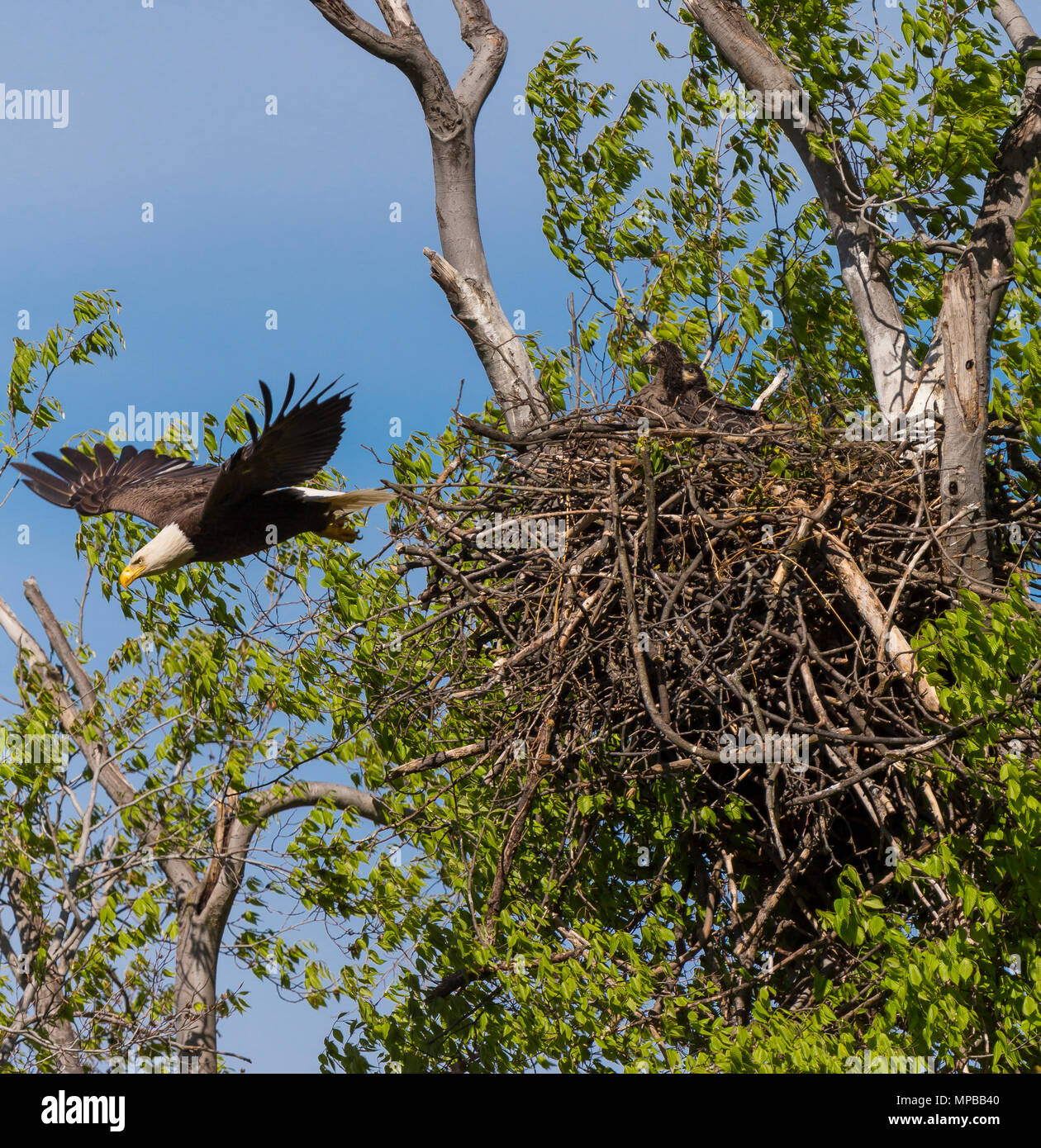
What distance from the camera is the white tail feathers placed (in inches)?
332

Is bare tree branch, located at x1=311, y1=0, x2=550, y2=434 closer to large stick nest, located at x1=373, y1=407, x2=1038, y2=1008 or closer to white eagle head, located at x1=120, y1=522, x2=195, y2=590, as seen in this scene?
large stick nest, located at x1=373, y1=407, x2=1038, y2=1008

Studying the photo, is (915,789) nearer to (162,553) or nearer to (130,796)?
(162,553)

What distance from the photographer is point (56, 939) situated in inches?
422

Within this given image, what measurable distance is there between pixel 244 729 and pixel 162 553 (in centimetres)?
309

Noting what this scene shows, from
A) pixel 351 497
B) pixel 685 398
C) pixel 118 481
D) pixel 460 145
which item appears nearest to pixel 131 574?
pixel 351 497

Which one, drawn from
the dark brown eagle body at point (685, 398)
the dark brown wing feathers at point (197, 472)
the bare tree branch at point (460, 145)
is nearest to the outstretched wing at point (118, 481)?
the dark brown wing feathers at point (197, 472)

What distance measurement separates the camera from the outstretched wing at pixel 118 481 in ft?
30.4

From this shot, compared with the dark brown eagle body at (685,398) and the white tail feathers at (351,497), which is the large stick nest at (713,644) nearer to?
the dark brown eagle body at (685,398)

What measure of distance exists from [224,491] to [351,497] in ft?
3.48

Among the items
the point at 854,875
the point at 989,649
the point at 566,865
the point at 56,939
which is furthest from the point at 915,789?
the point at 56,939

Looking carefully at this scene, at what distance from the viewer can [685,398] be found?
337 inches

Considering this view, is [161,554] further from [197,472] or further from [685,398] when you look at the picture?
[685,398]

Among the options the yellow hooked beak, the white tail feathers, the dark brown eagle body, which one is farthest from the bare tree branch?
the yellow hooked beak

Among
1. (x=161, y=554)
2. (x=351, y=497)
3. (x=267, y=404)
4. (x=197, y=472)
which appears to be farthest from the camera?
(x=197, y=472)
